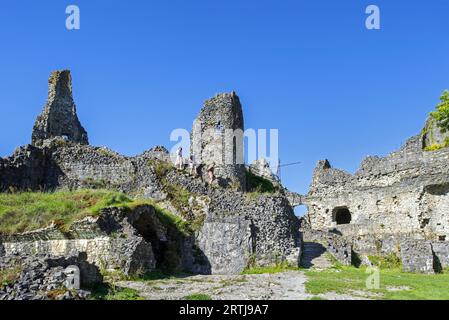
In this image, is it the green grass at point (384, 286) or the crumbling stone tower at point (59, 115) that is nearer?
the green grass at point (384, 286)

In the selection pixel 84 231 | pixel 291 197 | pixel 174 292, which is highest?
pixel 291 197

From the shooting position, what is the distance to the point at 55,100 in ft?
138

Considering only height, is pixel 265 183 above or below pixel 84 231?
above

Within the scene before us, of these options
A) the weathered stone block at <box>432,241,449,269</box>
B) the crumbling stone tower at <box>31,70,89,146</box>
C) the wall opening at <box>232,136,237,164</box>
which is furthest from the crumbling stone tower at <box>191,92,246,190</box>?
the weathered stone block at <box>432,241,449,269</box>

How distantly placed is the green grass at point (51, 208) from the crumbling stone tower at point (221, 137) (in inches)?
435

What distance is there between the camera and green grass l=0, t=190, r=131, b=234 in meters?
22.3

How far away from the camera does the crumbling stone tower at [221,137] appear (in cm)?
3425

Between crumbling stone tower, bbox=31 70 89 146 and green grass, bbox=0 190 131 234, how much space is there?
53.9ft

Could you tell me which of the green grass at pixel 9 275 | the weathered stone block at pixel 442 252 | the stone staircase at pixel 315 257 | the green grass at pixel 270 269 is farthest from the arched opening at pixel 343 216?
the green grass at pixel 9 275

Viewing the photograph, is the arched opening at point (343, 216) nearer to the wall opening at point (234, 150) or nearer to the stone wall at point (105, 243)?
the wall opening at point (234, 150)
